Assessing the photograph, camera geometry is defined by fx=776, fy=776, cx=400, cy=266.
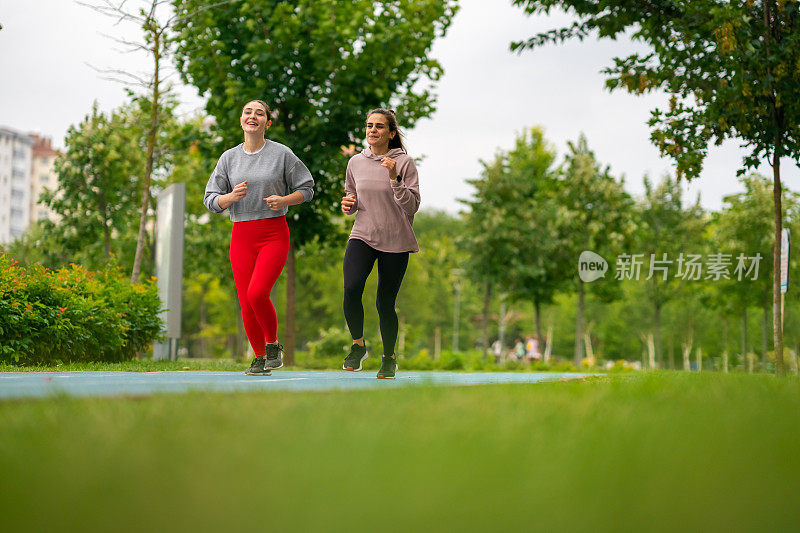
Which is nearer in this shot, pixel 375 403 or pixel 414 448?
pixel 414 448

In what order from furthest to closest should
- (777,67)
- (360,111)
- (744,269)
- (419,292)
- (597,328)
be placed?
(597,328) < (419,292) < (744,269) < (360,111) < (777,67)

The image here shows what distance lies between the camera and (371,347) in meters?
29.9

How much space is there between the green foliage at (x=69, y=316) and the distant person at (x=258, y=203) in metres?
3.37

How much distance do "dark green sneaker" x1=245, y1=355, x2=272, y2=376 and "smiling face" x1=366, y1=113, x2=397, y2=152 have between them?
2.33 metres

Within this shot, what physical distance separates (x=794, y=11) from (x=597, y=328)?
162ft

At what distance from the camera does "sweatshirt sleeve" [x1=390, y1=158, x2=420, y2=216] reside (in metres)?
6.68

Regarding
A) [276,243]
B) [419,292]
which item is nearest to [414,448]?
[276,243]

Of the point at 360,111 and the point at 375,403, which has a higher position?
the point at 360,111

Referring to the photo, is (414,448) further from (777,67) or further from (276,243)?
(777,67)

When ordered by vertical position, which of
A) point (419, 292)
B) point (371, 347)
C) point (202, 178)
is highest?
point (202, 178)

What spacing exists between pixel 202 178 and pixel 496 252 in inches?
453

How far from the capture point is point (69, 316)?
32.9 ft

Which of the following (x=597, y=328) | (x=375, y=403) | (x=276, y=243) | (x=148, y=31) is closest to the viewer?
(x=375, y=403)

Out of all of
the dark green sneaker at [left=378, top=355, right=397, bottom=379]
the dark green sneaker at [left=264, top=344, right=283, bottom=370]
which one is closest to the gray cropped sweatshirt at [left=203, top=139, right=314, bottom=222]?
the dark green sneaker at [left=264, top=344, right=283, bottom=370]
